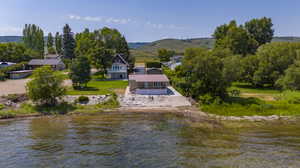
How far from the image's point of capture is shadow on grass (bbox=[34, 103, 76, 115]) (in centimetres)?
3272

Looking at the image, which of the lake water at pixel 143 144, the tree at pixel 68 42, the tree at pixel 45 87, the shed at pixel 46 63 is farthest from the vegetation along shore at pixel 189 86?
the tree at pixel 68 42

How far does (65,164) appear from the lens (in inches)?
690

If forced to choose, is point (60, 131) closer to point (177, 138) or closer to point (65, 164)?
point (65, 164)

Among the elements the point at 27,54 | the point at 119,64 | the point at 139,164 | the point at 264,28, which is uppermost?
the point at 264,28

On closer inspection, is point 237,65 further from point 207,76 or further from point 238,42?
point 238,42

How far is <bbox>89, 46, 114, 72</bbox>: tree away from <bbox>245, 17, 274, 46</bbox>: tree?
43.8 metres

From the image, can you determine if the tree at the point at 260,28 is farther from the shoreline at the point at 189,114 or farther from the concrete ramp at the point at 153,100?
the shoreline at the point at 189,114

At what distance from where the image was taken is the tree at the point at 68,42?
80.1 metres

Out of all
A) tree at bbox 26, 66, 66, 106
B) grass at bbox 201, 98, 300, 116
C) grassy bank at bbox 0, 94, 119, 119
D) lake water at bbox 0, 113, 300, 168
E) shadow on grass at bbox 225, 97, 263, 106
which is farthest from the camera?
shadow on grass at bbox 225, 97, 263, 106

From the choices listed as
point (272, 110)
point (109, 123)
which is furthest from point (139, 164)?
point (272, 110)

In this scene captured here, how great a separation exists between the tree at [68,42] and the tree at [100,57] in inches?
1131

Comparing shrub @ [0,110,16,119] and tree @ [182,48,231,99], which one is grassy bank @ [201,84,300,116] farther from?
shrub @ [0,110,16,119]

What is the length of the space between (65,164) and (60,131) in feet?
27.5

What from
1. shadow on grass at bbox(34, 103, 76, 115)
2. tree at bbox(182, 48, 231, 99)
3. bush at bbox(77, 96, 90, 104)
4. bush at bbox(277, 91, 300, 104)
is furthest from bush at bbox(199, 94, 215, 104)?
shadow on grass at bbox(34, 103, 76, 115)
